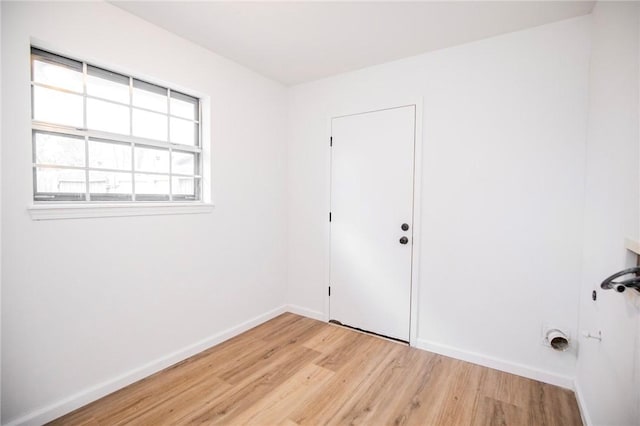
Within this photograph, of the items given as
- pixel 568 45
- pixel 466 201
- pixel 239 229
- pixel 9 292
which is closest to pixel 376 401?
pixel 466 201

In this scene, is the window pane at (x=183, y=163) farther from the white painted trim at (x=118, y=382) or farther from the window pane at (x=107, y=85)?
the white painted trim at (x=118, y=382)

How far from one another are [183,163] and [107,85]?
2.38ft

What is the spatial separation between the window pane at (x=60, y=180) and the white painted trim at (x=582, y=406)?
3.27 meters

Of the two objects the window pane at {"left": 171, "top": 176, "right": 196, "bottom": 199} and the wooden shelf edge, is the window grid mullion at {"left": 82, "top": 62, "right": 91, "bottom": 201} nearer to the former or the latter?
the window pane at {"left": 171, "top": 176, "right": 196, "bottom": 199}

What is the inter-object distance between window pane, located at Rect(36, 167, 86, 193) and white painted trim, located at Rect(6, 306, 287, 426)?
49.3 inches

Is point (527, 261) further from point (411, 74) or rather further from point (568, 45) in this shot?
point (411, 74)

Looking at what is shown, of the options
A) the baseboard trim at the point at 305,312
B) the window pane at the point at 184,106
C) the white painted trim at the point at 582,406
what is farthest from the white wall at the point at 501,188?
the window pane at the point at 184,106

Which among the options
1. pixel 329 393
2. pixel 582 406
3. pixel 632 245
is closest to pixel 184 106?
pixel 329 393

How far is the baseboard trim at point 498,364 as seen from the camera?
6.89 feet

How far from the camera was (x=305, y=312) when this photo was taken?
10.9 feet

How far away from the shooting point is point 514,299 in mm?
2250

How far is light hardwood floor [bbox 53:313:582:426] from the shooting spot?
1.79 m

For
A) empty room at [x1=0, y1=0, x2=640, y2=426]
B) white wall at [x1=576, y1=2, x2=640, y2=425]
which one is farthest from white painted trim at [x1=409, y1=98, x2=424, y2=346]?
white wall at [x1=576, y1=2, x2=640, y2=425]

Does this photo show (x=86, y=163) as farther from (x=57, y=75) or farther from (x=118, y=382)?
(x=118, y=382)
